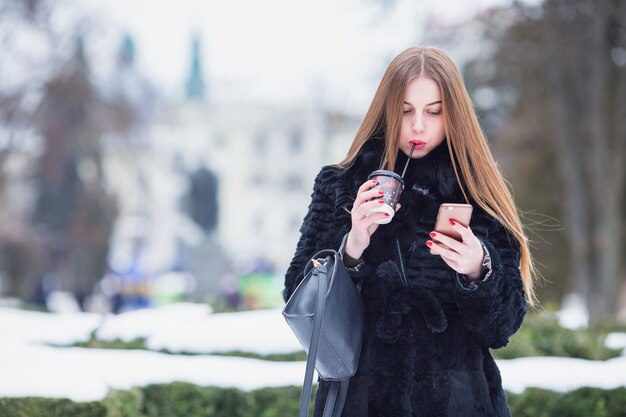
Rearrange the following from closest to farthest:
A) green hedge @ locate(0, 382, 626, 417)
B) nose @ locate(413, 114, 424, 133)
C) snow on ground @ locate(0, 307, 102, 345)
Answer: nose @ locate(413, 114, 424, 133), green hedge @ locate(0, 382, 626, 417), snow on ground @ locate(0, 307, 102, 345)

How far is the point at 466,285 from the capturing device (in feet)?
8.09

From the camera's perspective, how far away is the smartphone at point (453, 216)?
2.42 m

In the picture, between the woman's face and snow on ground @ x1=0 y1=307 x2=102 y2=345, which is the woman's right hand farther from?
snow on ground @ x1=0 y1=307 x2=102 y2=345

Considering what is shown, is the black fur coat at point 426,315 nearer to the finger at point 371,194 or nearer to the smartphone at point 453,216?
the smartphone at point 453,216

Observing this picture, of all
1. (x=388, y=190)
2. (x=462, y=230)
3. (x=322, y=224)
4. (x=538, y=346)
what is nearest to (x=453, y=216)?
(x=462, y=230)

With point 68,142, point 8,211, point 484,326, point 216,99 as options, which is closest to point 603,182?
point 484,326

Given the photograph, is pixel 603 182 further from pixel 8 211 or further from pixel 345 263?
pixel 8 211

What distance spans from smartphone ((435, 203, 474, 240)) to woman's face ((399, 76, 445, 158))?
319 mm

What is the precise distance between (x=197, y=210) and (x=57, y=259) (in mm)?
16304

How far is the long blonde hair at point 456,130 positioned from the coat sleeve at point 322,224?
19 cm

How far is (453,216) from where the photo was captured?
95.3 inches

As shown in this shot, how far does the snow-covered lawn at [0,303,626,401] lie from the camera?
179 inches

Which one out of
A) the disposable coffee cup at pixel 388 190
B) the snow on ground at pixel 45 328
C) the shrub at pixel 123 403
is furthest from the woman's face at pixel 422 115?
the snow on ground at pixel 45 328

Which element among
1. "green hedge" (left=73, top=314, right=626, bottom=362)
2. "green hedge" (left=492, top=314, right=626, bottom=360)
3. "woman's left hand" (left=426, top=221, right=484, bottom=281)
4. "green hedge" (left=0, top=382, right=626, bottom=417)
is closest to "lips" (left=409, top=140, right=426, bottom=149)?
"woman's left hand" (left=426, top=221, right=484, bottom=281)
